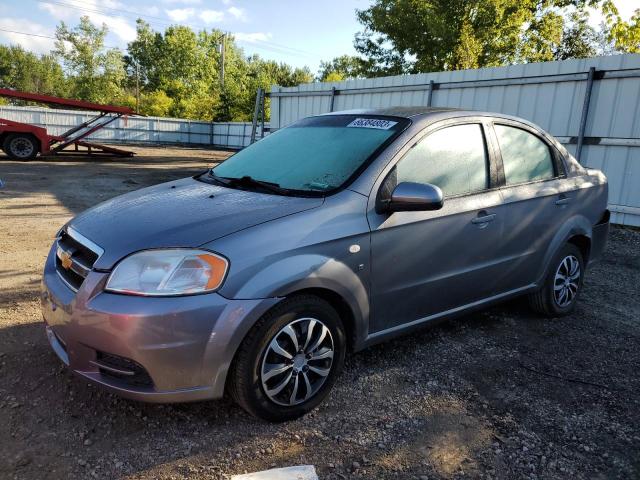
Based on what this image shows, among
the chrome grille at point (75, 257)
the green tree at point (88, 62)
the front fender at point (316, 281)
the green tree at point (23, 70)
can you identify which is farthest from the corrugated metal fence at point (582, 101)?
the green tree at point (23, 70)

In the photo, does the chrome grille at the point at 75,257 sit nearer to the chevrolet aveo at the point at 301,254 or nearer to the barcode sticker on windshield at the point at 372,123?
the chevrolet aveo at the point at 301,254

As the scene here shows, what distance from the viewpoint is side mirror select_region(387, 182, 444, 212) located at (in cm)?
275

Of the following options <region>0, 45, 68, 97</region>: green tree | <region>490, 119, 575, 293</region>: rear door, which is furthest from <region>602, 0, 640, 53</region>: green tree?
<region>0, 45, 68, 97</region>: green tree

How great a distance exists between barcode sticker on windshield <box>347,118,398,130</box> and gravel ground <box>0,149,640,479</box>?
1.53 metres

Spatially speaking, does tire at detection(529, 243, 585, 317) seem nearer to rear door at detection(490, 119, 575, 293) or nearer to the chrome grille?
rear door at detection(490, 119, 575, 293)

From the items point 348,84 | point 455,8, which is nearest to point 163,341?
point 348,84

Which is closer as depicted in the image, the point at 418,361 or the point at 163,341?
the point at 163,341

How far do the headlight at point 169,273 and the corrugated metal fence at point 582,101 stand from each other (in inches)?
310

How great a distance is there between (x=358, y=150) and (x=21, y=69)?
10075 centimetres

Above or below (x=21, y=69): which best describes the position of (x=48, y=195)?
below

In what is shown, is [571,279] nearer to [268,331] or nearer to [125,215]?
[268,331]

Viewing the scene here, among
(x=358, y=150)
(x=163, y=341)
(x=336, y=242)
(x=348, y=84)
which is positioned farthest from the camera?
(x=348, y=84)

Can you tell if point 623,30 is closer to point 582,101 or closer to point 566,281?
point 582,101

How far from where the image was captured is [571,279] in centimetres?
431
